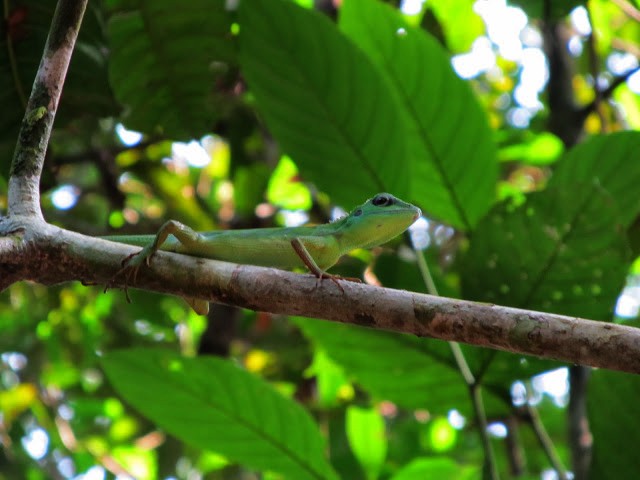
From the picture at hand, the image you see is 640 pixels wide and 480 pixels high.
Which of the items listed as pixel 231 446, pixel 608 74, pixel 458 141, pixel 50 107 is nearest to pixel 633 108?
pixel 608 74

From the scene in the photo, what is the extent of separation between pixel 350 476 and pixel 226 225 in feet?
6.59

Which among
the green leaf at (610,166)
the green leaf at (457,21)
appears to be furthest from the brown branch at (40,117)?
the green leaf at (457,21)

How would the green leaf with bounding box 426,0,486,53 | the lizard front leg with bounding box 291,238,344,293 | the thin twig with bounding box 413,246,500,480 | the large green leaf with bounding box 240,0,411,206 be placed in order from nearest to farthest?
the lizard front leg with bounding box 291,238,344,293 → the thin twig with bounding box 413,246,500,480 → the large green leaf with bounding box 240,0,411,206 → the green leaf with bounding box 426,0,486,53

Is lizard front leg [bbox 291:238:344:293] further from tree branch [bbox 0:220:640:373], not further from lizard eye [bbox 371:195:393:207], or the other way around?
tree branch [bbox 0:220:640:373]

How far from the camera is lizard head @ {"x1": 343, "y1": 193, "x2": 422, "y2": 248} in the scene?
3.21 metres

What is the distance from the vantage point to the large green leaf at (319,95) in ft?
10.9

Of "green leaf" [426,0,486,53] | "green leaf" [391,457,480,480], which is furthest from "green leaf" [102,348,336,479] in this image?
"green leaf" [426,0,486,53]

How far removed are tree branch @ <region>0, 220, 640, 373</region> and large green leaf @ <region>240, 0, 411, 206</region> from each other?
1280 mm

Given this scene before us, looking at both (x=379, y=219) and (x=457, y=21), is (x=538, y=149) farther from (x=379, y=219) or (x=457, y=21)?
(x=379, y=219)

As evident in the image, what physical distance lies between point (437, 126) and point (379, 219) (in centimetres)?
63

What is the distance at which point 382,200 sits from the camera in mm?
3271

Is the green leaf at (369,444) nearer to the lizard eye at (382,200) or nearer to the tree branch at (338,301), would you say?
the lizard eye at (382,200)

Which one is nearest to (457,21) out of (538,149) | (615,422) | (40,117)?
(538,149)

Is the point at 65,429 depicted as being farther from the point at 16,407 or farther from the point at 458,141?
the point at 458,141
